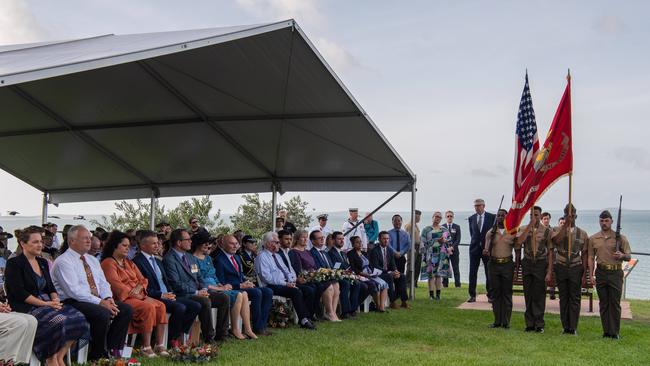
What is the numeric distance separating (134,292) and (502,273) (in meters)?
5.17

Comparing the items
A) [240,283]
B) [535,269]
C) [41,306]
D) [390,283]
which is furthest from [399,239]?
[41,306]

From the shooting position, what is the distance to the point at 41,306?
638cm

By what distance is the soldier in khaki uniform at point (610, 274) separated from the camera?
9.49 meters

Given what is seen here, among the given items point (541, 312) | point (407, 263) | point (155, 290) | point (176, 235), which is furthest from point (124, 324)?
point (407, 263)

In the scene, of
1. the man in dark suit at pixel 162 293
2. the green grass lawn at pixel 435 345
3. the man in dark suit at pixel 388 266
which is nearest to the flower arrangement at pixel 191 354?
the green grass lawn at pixel 435 345

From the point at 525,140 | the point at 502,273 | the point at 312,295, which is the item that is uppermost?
the point at 525,140

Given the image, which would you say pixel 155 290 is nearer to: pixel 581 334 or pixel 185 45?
pixel 185 45

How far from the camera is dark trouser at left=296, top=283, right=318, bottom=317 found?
10.3 m

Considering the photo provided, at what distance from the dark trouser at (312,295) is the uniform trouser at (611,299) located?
3.70 m

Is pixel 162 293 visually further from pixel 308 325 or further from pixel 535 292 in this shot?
pixel 535 292

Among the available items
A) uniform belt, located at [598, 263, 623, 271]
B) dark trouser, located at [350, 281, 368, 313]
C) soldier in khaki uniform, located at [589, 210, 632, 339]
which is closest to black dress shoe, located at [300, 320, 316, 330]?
dark trouser, located at [350, 281, 368, 313]

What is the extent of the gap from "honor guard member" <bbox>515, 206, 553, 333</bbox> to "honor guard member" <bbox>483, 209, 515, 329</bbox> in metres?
0.22

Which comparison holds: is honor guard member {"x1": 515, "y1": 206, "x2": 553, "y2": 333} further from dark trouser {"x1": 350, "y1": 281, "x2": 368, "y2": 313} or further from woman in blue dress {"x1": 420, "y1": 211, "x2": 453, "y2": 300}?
woman in blue dress {"x1": 420, "y1": 211, "x2": 453, "y2": 300}

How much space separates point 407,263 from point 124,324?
8.37 meters
